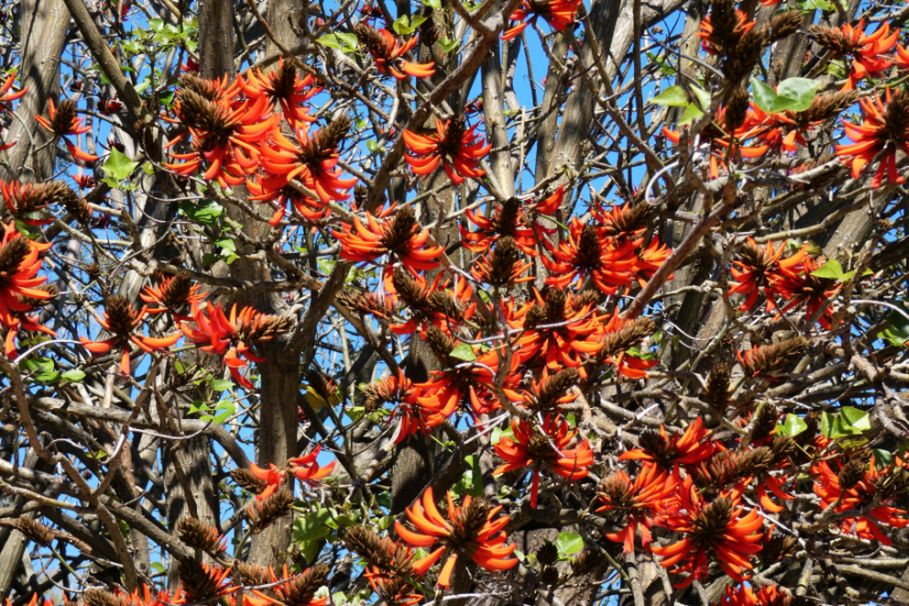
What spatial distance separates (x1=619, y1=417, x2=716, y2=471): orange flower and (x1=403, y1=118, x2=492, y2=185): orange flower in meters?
0.64

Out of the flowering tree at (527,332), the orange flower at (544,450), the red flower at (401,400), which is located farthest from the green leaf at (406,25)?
the orange flower at (544,450)

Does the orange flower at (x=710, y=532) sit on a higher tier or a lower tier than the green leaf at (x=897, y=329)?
lower

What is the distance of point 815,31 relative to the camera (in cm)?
264

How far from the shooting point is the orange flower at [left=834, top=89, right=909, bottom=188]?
177 cm

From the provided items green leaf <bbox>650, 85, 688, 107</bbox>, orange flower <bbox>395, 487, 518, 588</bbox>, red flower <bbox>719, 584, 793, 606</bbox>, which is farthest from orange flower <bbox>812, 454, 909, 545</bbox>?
green leaf <bbox>650, 85, 688, 107</bbox>

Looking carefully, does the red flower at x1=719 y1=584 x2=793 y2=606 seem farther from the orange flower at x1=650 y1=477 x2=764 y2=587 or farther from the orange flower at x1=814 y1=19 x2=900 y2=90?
the orange flower at x1=814 y1=19 x2=900 y2=90

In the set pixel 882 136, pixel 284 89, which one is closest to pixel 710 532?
pixel 882 136

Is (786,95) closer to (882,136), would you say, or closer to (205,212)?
(882,136)

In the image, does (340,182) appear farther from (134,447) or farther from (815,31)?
(134,447)

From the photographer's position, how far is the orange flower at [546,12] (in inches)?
93.0

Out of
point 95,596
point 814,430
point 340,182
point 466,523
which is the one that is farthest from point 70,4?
point 814,430

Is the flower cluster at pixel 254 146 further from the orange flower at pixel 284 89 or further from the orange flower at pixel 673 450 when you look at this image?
the orange flower at pixel 673 450

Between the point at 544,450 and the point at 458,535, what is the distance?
10.4 inches

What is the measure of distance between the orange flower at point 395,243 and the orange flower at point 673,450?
555 millimetres
